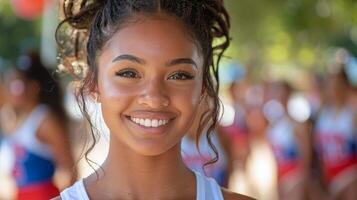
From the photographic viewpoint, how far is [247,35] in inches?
816

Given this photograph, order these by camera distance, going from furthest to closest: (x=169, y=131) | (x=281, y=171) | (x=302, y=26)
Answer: (x=302, y=26) < (x=281, y=171) < (x=169, y=131)

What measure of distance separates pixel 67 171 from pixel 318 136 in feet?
10.5

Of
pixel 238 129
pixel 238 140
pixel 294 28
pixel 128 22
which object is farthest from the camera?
pixel 294 28

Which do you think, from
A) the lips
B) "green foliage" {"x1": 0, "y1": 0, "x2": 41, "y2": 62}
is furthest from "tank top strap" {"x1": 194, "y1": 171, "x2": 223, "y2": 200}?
"green foliage" {"x1": 0, "y1": 0, "x2": 41, "y2": 62}

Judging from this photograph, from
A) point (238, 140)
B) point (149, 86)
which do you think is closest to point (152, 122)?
point (149, 86)

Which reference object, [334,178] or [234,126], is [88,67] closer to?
[334,178]

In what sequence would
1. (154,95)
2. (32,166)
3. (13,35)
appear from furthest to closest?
(13,35)
(32,166)
(154,95)

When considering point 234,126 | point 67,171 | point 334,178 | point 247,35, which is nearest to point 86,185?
point 67,171

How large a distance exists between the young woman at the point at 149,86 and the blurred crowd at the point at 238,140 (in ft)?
3.32

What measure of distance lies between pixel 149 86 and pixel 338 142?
6.16 meters

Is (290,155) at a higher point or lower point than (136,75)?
lower

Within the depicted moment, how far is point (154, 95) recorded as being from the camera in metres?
2.78

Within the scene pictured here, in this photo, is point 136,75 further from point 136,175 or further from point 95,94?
point 136,175

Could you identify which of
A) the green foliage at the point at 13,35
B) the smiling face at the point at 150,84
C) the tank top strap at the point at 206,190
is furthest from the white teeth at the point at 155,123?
the green foliage at the point at 13,35
